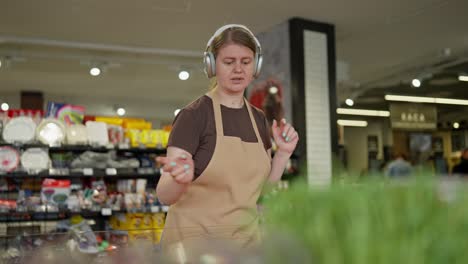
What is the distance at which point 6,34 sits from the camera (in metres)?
7.98

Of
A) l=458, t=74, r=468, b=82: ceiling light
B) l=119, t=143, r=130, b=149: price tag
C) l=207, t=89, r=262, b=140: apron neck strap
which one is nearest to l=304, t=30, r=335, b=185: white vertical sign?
l=119, t=143, r=130, b=149: price tag

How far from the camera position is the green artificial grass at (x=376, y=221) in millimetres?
373

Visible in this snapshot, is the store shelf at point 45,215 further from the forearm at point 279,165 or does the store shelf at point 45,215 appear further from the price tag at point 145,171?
the forearm at point 279,165

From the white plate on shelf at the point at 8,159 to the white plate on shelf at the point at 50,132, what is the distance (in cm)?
29

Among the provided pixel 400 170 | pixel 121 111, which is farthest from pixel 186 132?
pixel 121 111

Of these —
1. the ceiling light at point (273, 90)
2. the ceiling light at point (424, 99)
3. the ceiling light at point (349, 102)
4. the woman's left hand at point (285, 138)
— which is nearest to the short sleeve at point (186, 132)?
the woman's left hand at point (285, 138)

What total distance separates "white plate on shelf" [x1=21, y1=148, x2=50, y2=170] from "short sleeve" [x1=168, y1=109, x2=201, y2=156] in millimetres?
4407

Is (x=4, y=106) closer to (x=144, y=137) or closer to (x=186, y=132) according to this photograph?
(x=144, y=137)

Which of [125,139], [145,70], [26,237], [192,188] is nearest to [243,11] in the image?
[125,139]

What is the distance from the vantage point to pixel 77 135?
5852mm

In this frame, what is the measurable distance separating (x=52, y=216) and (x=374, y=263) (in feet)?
18.9

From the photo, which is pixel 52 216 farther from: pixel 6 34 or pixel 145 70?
pixel 145 70

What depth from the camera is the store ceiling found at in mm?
6914

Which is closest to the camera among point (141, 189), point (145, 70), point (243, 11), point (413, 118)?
point (141, 189)
